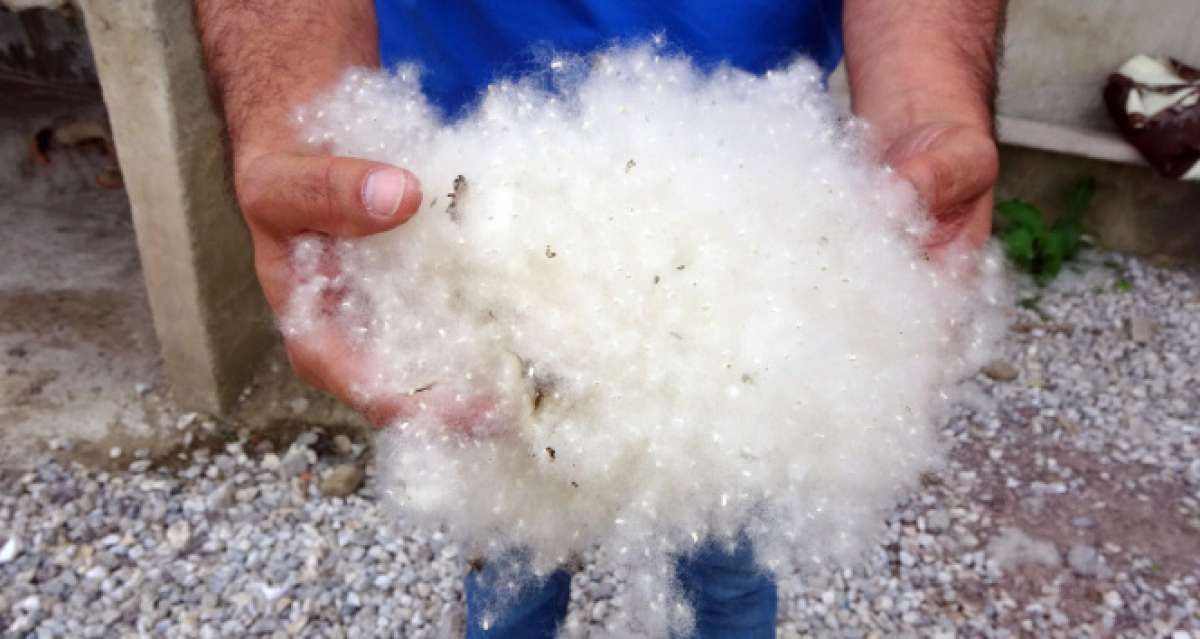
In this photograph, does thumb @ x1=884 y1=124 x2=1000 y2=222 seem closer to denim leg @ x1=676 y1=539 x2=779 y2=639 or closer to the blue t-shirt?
the blue t-shirt

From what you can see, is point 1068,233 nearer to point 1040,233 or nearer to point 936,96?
point 1040,233

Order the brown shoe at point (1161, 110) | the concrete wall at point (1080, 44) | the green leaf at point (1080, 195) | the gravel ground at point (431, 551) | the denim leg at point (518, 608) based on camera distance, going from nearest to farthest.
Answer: the denim leg at point (518, 608) < the gravel ground at point (431, 551) < the brown shoe at point (1161, 110) < the concrete wall at point (1080, 44) < the green leaf at point (1080, 195)

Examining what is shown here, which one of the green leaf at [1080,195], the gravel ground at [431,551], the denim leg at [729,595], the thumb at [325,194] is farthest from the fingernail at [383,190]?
the green leaf at [1080,195]

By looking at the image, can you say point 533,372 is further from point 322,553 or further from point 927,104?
point 322,553

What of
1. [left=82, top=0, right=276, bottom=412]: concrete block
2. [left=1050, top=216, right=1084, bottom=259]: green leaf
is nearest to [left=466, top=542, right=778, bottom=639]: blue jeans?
[left=82, top=0, right=276, bottom=412]: concrete block

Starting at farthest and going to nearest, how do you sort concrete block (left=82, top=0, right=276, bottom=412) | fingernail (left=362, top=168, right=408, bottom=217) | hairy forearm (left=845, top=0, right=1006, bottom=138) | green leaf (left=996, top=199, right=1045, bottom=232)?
1. green leaf (left=996, top=199, right=1045, bottom=232)
2. concrete block (left=82, top=0, right=276, bottom=412)
3. hairy forearm (left=845, top=0, right=1006, bottom=138)
4. fingernail (left=362, top=168, right=408, bottom=217)

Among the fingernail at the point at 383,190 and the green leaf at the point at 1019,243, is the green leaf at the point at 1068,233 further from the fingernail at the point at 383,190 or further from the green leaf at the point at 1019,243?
the fingernail at the point at 383,190

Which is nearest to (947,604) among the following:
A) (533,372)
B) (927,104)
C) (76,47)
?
(927,104)
